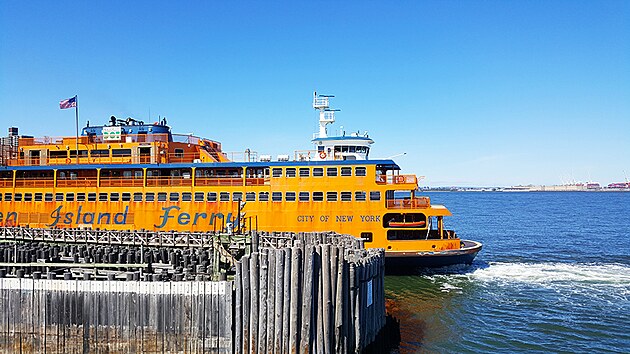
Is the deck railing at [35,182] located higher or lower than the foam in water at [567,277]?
higher

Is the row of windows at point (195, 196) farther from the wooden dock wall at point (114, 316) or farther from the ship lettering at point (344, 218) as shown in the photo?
the wooden dock wall at point (114, 316)

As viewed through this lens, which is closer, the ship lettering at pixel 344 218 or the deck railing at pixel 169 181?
the ship lettering at pixel 344 218

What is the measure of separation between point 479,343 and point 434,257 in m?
10.1

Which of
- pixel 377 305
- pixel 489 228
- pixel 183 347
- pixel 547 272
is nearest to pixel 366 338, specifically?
pixel 377 305

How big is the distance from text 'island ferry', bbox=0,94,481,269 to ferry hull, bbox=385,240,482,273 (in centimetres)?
7

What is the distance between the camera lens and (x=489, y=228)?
7088 centimetres

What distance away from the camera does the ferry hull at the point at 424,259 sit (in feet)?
98.2

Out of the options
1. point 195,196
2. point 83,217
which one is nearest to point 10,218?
point 83,217

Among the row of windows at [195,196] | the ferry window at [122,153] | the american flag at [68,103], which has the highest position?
the american flag at [68,103]

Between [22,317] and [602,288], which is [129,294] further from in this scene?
[602,288]

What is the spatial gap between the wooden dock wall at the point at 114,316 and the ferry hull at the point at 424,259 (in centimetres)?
1835

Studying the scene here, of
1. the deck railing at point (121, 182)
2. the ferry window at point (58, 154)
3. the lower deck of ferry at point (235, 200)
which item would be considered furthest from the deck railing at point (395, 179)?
the ferry window at point (58, 154)

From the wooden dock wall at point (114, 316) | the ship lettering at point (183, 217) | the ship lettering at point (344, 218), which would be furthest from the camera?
the ship lettering at point (183, 217)

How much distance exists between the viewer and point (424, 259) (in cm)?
3014
